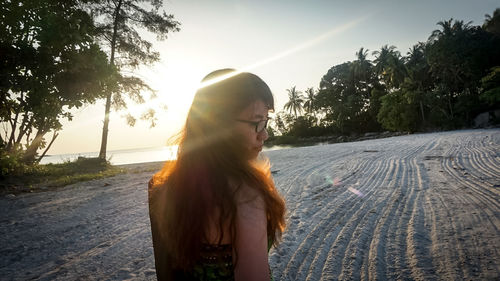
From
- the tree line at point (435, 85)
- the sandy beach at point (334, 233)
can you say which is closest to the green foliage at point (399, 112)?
the tree line at point (435, 85)

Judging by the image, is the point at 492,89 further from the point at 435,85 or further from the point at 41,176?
the point at 41,176

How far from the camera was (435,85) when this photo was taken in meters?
37.3

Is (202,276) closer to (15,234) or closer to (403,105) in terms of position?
(15,234)

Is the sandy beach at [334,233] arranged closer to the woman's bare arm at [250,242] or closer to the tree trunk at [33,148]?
the woman's bare arm at [250,242]

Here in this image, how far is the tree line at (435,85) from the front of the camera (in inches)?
1197

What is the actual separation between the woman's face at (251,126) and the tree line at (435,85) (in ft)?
88.6

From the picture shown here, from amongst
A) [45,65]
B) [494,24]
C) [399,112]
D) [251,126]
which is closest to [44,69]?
[45,65]

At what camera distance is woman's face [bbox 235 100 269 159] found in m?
0.98

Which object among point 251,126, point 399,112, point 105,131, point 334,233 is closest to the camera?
point 251,126

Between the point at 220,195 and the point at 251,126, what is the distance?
326mm

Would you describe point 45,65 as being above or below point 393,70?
below

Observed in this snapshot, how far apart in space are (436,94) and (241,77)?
40727mm

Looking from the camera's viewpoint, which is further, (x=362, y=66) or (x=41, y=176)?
(x=362, y=66)

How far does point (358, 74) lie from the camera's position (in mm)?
46906
